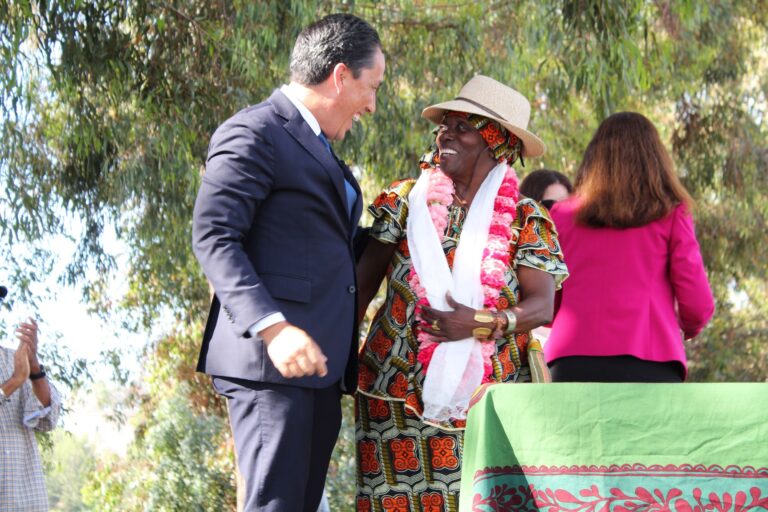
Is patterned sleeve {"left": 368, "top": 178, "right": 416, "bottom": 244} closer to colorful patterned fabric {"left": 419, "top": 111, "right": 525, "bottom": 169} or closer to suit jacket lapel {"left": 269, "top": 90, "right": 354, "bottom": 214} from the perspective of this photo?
colorful patterned fabric {"left": 419, "top": 111, "right": 525, "bottom": 169}

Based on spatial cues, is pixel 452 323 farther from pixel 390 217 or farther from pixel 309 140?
pixel 309 140

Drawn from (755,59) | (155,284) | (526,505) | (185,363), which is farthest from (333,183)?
(755,59)

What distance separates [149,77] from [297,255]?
4.58 meters

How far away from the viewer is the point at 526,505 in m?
3.25

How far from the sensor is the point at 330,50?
4051mm

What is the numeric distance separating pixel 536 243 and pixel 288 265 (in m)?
1.17

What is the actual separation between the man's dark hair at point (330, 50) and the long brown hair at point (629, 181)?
1380 millimetres

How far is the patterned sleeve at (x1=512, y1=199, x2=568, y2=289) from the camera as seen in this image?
4.55 meters

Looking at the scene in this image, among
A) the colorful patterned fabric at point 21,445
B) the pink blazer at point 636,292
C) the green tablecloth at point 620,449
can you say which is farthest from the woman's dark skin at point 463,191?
the colorful patterned fabric at point 21,445

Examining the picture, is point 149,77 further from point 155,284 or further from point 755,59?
point 755,59

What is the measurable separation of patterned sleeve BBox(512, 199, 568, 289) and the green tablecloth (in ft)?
4.10

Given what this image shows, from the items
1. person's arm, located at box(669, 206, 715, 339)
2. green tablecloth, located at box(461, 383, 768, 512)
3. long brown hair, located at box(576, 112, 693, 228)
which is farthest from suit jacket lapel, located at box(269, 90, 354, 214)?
person's arm, located at box(669, 206, 715, 339)

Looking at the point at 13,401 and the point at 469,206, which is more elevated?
the point at 469,206

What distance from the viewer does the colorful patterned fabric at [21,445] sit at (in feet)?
25.6
